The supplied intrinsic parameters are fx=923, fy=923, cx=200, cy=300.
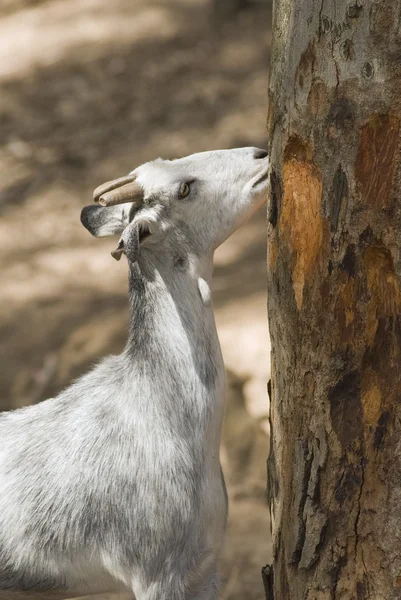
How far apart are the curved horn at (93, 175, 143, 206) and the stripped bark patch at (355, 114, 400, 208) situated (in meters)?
1.13

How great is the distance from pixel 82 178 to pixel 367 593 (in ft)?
23.5

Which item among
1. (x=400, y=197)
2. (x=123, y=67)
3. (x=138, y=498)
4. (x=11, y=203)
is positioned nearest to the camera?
(x=400, y=197)

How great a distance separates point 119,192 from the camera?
11.8 feet

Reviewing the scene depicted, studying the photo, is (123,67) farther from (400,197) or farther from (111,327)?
(400,197)

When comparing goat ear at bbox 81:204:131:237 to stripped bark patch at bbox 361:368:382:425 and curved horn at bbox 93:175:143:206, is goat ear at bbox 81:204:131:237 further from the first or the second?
stripped bark patch at bbox 361:368:382:425

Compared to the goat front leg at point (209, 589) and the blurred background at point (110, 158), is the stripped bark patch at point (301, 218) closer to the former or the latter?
the goat front leg at point (209, 589)

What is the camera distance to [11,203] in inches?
371

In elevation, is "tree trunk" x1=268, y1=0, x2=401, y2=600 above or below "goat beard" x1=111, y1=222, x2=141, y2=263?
below

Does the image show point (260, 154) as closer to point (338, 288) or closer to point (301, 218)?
point (301, 218)

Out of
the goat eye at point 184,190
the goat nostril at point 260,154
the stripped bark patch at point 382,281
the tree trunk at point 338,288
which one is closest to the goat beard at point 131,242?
the goat eye at point 184,190

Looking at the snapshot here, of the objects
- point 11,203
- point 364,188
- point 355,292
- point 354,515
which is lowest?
point 354,515

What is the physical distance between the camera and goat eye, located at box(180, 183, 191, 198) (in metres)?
3.76

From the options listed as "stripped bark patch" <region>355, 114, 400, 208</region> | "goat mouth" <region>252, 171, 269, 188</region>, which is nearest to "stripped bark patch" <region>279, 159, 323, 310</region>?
"stripped bark patch" <region>355, 114, 400, 208</region>

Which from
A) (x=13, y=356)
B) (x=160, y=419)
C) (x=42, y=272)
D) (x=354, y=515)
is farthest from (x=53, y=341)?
(x=354, y=515)
